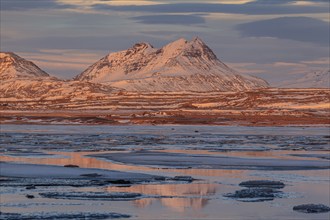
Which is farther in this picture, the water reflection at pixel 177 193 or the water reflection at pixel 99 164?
the water reflection at pixel 99 164

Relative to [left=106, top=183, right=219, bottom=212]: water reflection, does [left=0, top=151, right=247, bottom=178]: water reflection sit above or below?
above

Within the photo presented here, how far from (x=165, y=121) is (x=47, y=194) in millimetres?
74201

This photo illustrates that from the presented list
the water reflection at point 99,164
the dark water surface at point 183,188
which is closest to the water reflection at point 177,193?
the dark water surface at point 183,188

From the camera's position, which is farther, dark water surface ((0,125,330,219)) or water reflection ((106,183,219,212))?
water reflection ((106,183,219,212))

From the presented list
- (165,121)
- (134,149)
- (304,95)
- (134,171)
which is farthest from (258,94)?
(134,171)

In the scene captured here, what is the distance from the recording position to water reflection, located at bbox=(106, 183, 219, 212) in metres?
22.5

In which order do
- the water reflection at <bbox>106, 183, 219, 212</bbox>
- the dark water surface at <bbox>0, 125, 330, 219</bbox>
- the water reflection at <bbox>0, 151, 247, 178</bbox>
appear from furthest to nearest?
1. the water reflection at <bbox>0, 151, 247, 178</bbox>
2. the water reflection at <bbox>106, 183, 219, 212</bbox>
3. the dark water surface at <bbox>0, 125, 330, 219</bbox>

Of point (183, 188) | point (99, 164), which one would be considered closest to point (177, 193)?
point (183, 188)

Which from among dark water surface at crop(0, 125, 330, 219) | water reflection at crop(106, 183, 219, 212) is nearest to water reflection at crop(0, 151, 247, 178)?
dark water surface at crop(0, 125, 330, 219)

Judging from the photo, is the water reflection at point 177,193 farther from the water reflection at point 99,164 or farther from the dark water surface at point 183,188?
the water reflection at point 99,164

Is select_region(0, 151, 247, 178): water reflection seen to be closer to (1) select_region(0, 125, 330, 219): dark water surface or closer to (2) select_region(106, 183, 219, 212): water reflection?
(1) select_region(0, 125, 330, 219): dark water surface

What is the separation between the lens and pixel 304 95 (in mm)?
147125

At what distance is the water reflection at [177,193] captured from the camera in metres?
22.5

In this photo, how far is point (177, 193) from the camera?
24.8 meters
